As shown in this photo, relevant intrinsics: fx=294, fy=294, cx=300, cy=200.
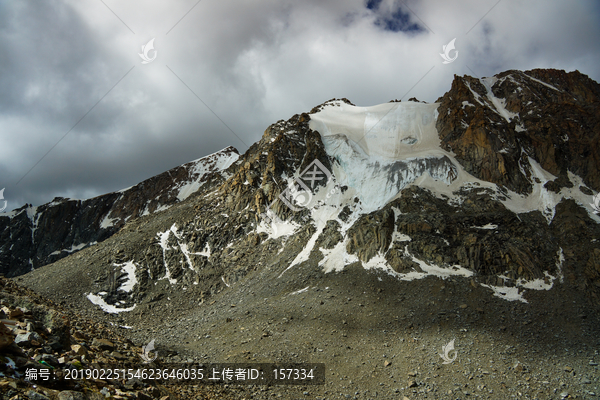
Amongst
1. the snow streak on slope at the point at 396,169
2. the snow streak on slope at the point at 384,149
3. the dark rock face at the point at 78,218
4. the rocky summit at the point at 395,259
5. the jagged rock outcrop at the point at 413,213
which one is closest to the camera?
the rocky summit at the point at 395,259

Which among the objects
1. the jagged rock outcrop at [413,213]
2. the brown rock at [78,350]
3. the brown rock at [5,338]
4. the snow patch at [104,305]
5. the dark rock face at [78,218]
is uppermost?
the dark rock face at [78,218]

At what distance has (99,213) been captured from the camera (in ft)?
370

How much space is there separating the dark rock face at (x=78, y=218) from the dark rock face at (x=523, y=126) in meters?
80.8

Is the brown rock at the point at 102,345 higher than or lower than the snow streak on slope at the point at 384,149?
lower

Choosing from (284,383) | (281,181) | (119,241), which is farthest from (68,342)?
(119,241)

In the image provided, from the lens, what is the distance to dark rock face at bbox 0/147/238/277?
103 meters

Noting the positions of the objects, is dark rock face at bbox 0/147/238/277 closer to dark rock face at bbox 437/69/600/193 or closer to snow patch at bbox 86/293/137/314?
snow patch at bbox 86/293/137/314

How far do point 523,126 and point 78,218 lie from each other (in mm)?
144731

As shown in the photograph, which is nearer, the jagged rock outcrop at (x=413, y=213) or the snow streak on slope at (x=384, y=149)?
the jagged rock outcrop at (x=413, y=213)

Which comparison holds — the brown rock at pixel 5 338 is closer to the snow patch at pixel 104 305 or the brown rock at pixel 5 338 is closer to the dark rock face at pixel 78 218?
the snow patch at pixel 104 305

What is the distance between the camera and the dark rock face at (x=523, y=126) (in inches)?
2135

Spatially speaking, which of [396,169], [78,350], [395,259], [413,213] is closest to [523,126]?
[396,169]

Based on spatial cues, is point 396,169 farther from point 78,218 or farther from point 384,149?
point 78,218

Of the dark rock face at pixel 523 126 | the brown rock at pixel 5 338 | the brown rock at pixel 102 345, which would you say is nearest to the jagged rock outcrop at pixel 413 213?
the dark rock face at pixel 523 126
